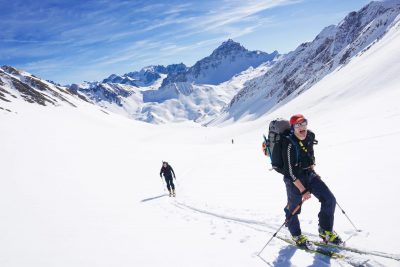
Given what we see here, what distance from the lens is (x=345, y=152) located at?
687 inches

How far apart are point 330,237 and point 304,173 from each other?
1403 millimetres

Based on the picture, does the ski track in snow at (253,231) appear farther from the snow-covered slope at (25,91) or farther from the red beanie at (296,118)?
the snow-covered slope at (25,91)

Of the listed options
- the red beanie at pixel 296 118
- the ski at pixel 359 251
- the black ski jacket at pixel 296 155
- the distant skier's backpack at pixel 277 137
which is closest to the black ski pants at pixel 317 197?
the black ski jacket at pixel 296 155

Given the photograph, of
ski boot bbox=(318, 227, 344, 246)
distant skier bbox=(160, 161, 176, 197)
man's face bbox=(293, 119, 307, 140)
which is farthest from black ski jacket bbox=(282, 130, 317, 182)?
distant skier bbox=(160, 161, 176, 197)

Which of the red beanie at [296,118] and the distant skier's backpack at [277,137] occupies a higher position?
the red beanie at [296,118]

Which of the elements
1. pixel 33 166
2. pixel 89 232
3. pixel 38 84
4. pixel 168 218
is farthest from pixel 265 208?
pixel 38 84

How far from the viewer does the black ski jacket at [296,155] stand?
703cm

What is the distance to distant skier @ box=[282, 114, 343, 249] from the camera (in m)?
6.98

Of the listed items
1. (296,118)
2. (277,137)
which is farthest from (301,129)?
(277,137)

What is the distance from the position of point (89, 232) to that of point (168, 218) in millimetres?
2950

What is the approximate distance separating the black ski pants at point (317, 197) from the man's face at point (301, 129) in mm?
871

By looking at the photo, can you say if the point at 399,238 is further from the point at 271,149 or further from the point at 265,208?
the point at 265,208

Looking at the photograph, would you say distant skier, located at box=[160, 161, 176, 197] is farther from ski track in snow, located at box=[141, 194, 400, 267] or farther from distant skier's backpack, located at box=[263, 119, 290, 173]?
distant skier's backpack, located at box=[263, 119, 290, 173]

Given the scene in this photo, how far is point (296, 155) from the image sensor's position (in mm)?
7027
